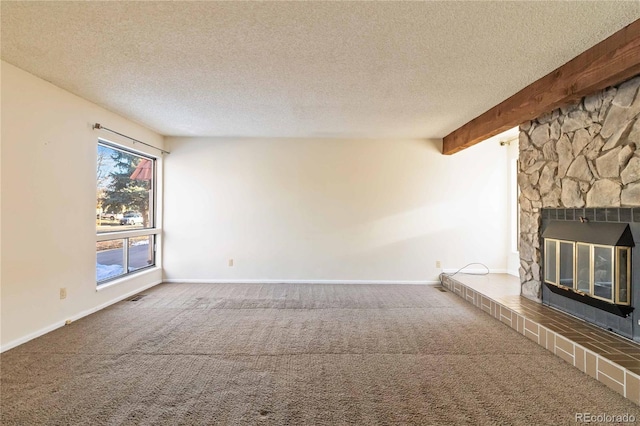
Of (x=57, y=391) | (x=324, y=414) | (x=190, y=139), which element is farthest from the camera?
(x=190, y=139)

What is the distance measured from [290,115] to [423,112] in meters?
1.64

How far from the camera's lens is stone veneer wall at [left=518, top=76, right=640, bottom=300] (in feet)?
7.45

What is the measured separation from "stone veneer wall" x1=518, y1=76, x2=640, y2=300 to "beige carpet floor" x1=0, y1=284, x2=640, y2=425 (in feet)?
4.07

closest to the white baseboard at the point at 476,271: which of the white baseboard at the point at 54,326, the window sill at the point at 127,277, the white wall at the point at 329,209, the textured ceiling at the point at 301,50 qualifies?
the white wall at the point at 329,209

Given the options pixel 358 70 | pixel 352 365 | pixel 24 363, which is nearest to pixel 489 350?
pixel 352 365

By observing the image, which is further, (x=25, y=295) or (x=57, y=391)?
(x=25, y=295)

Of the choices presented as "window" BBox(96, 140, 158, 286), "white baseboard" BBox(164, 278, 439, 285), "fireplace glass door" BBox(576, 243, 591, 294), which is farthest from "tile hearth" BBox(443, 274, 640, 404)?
"window" BBox(96, 140, 158, 286)

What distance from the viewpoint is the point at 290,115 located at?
3.75 metres

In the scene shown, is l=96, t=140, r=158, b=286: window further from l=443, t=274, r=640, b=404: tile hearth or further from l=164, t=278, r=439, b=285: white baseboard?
l=443, t=274, r=640, b=404: tile hearth

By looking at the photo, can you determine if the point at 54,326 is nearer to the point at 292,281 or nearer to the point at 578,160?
the point at 292,281

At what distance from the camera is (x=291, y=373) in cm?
217

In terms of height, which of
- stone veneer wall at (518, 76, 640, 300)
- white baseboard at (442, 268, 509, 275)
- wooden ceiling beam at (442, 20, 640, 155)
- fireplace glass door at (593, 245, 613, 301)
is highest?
wooden ceiling beam at (442, 20, 640, 155)

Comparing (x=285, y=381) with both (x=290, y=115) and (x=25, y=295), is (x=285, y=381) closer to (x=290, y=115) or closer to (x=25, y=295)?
(x=25, y=295)

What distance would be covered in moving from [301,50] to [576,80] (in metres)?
2.15
